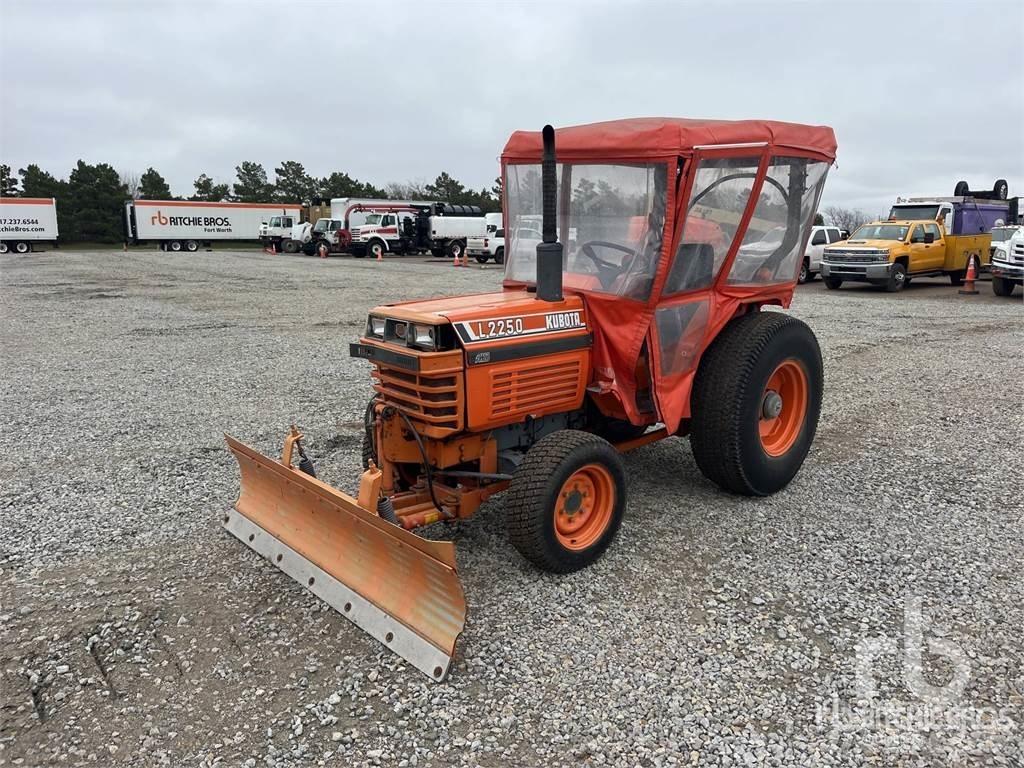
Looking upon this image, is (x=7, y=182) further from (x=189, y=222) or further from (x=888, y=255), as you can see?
(x=888, y=255)

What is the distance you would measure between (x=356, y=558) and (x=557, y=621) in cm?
102

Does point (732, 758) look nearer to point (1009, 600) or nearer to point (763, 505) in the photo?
point (1009, 600)

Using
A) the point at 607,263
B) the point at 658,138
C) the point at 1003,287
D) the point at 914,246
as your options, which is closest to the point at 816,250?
the point at 914,246

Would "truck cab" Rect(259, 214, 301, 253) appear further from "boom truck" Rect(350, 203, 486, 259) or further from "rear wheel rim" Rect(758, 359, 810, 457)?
"rear wheel rim" Rect(758, 359, 810, 457)

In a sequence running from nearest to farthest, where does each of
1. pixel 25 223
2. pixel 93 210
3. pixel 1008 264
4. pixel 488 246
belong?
pixel 1008 264
pixel 488 246
pixel 25 223
pixel 93 210

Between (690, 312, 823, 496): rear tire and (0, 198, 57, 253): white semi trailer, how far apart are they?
4185 cm

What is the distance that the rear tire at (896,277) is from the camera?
18156mm

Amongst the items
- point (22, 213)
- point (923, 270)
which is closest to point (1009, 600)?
point (923, 270)

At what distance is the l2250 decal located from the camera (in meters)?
3.69

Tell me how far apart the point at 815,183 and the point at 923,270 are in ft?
54.5

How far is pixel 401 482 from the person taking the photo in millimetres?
4234

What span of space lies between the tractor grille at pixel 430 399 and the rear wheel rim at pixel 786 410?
88.3 inches

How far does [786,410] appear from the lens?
5051 millimetres

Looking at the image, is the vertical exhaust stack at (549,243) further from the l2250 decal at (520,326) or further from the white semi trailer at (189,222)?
the white semi trailer at (189,222)
